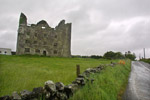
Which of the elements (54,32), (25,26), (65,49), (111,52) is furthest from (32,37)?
(111,52)

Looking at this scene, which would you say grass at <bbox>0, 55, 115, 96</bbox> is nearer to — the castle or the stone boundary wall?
the stone boundary wall

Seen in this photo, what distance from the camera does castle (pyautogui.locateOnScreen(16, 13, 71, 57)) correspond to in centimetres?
3647

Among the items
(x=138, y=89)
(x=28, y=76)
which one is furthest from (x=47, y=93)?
(x=138, y=89)

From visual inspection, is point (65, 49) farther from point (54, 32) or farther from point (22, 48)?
point (22, 48)

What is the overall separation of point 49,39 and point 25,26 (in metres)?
9.38

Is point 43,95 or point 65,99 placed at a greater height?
point 43,95

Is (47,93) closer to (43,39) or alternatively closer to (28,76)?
(28,76)

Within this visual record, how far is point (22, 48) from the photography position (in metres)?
36.0

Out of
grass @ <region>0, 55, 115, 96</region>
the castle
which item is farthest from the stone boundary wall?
the castle

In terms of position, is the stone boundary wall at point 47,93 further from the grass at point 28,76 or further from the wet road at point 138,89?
the wet road at point 138,89

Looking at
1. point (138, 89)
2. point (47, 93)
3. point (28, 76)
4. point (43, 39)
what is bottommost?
point (138, 89)

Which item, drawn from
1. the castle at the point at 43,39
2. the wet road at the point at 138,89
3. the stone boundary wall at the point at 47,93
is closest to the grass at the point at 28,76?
the stone boundary wall at the point at 47,93

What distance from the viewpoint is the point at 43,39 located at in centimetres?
3922

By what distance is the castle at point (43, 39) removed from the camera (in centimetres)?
3647
